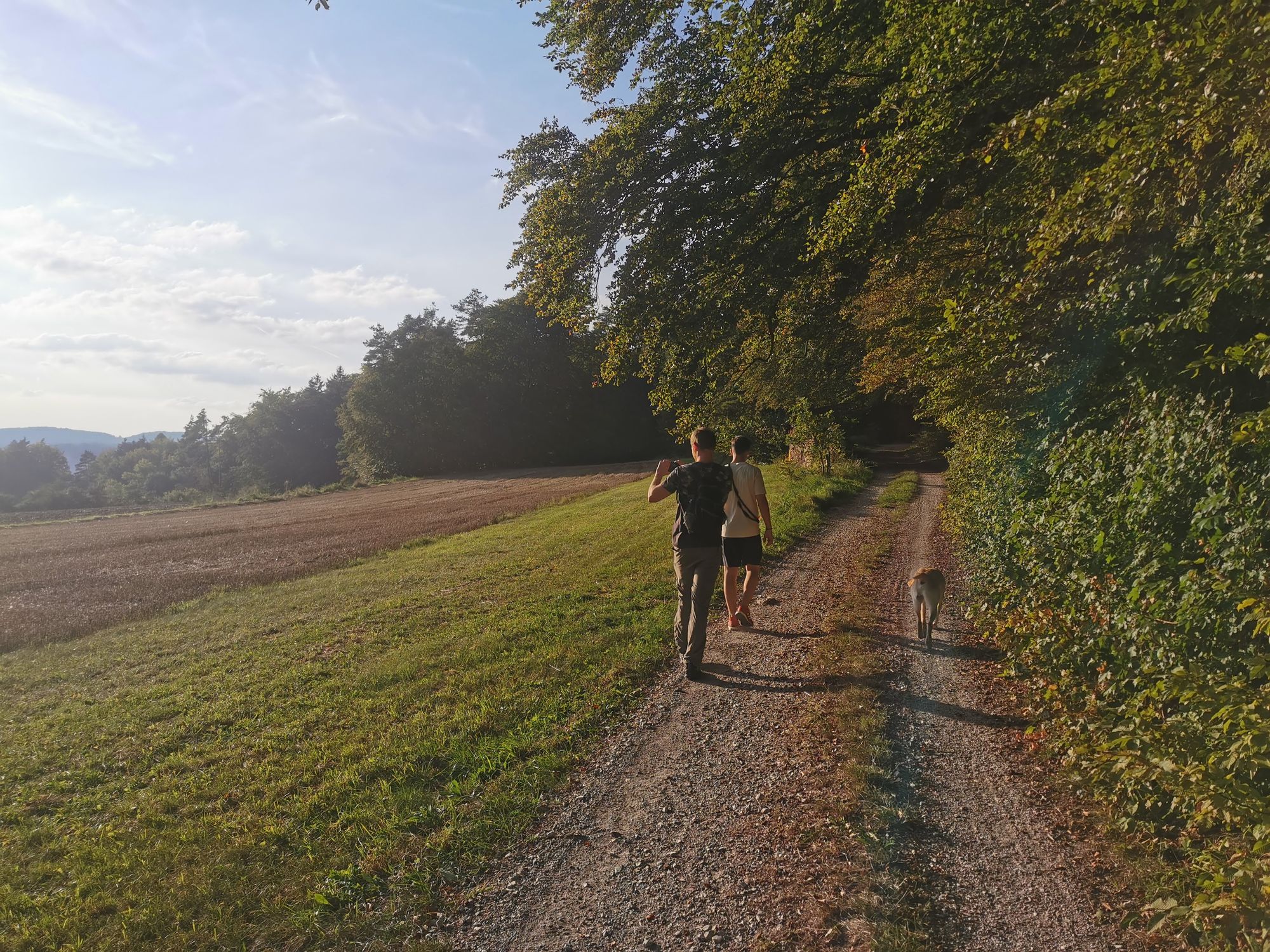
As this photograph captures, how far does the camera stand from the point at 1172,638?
9.96 feet

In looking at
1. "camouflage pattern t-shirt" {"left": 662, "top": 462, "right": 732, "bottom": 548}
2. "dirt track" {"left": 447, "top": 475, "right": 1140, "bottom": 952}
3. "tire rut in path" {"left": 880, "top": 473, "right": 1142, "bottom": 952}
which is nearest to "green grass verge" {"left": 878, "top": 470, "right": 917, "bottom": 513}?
"camouflage pattern t-shirt" {"left": 662, "top": 462, "right": 732, "bottom": 548}

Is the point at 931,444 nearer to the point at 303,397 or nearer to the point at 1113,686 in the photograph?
the point at 1113,686

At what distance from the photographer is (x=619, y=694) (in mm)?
5711

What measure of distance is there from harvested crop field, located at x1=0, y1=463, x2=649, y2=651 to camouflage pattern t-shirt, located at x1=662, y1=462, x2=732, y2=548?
10793 millimetres

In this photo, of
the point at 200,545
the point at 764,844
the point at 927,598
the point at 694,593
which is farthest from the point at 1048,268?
the point at 200,545

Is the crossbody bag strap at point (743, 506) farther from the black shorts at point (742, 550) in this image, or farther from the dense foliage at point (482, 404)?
the dense foliage at point (482, 404)

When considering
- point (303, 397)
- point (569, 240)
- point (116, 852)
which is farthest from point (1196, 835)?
point (303, 397)

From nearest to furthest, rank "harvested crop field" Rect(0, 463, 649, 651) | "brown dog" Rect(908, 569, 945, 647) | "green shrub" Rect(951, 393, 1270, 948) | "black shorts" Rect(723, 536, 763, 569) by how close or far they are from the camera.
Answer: "green shrub" Rect(951, 393, 1270, 948)
"brown dog" Rect(908, 569, 945, 647)
"black shorts" Rect(723, 536, 763, 569)
"harvested crop field" Rect(0, 463, 649, 651)

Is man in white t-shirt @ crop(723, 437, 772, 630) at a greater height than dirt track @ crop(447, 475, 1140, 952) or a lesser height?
greater

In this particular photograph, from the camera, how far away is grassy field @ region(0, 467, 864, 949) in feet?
11.3

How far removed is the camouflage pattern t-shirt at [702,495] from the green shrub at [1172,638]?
254 cm

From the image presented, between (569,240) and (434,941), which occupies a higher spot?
(569,240)

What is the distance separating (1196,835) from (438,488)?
43.7m

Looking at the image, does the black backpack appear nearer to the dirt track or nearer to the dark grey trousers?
the dark grey trousers
